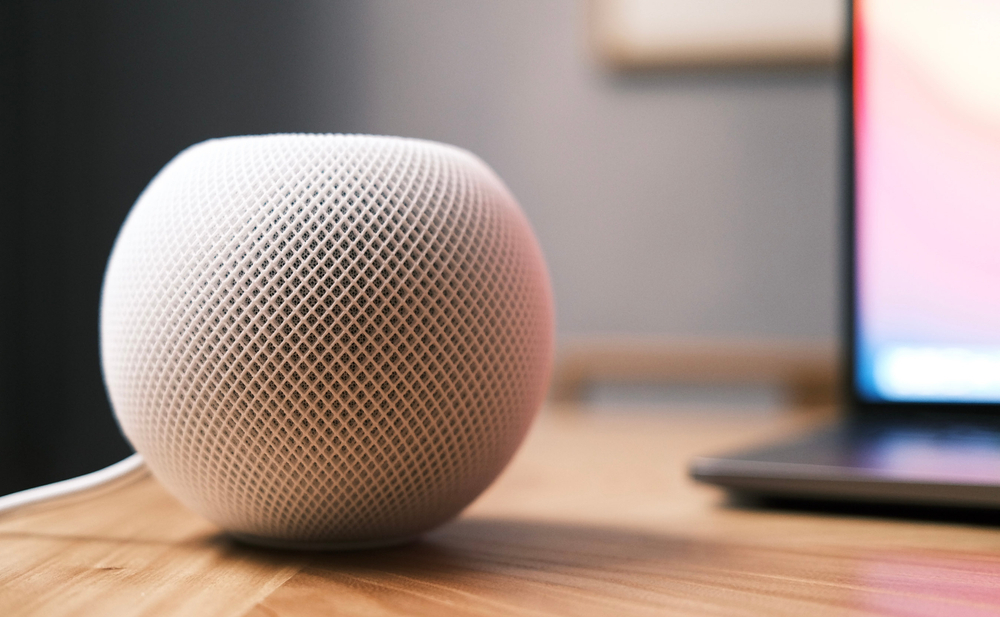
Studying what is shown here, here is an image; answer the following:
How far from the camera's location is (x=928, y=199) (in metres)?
0.47

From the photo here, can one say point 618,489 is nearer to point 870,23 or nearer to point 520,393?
point 520,393

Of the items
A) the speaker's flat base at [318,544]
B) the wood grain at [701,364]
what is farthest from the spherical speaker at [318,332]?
the wood grain at [701,364]

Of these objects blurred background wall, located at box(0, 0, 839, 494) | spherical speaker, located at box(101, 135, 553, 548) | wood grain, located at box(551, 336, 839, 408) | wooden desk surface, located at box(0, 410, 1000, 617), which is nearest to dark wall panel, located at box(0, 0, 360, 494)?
blurred background wall, located at box(0, 0, 839, 494)

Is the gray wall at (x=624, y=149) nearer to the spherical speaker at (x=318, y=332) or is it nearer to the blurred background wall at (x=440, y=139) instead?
the blurred background wall at (x=440, y=139)

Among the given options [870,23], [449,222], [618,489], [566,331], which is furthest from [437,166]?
[566,331]

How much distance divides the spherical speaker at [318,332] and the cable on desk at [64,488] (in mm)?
63

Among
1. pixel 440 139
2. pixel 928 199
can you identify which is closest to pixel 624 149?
pixel 440 139

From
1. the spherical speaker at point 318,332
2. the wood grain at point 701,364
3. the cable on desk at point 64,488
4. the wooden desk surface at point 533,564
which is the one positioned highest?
the spherical speaker at point 318,332

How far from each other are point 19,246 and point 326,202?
2.79 ft

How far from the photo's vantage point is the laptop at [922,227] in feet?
1.49

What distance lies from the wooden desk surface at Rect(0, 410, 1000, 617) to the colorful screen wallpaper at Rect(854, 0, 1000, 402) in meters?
0.16

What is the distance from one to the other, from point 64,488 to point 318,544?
0.11 metres

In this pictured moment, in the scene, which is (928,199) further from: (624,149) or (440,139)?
(440,139)

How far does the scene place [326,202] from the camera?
0.24 m
